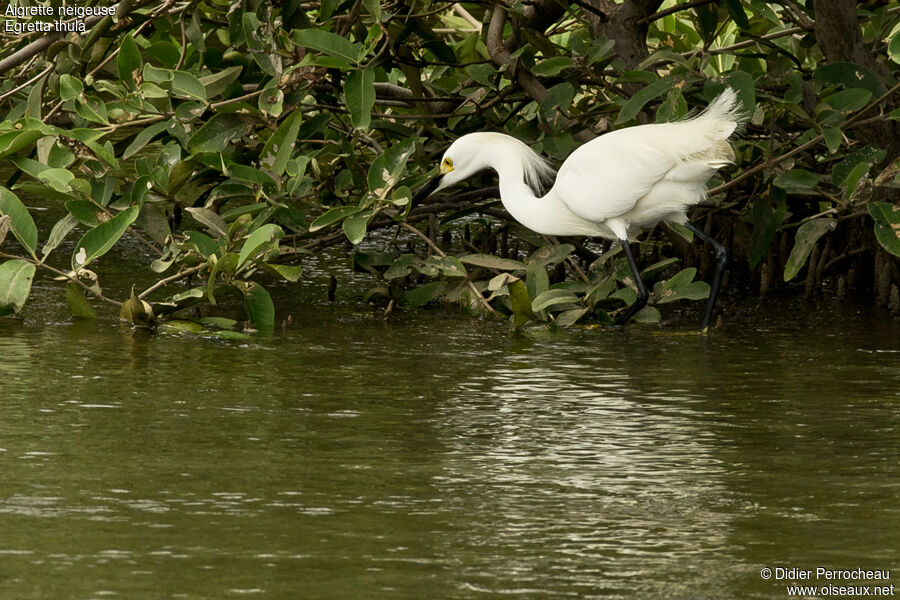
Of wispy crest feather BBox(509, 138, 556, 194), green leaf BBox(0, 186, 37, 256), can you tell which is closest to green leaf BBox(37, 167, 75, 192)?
green leaf BBox(0, 186, 37, 256)

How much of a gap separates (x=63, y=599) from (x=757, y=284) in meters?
5.29

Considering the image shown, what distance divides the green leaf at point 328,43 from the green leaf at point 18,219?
1300mm

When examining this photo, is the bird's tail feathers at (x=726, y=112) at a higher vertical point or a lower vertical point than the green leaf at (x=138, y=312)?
higher

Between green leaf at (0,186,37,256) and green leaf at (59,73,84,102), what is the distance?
447 mm

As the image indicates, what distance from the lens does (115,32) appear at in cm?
609

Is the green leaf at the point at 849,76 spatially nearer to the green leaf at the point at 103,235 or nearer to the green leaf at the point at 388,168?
the green leaf at the point at 388,168

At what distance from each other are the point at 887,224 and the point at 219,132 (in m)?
2.73

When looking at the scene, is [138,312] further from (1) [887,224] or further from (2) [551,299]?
(1) [887,224]

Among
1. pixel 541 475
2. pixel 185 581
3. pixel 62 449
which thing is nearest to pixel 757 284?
pixel 541 475

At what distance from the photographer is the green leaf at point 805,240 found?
610 centimetres

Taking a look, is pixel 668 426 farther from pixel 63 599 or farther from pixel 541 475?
pixel 63 599

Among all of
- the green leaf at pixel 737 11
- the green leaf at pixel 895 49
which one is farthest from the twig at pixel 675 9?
the green leaf at pixel 895 49

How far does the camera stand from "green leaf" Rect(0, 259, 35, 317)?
5707 millimetres

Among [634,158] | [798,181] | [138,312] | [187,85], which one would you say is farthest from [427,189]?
[798,181]
